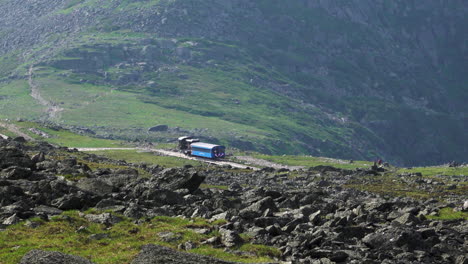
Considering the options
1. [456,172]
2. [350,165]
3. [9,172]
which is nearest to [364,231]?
[9,172]

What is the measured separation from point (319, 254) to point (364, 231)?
846 centimetres

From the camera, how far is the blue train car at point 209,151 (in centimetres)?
17300

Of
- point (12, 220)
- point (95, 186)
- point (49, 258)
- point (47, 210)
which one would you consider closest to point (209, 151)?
point (95, 186)

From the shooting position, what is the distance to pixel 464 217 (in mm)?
59281

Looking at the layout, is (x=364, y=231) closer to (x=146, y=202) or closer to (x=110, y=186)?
(x=146, y=202)

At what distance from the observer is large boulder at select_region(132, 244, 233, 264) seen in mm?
30359

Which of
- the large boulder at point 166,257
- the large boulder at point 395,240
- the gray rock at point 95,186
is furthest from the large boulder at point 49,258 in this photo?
the gray rock at point 95,186

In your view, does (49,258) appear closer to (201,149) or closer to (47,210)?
(47,210)

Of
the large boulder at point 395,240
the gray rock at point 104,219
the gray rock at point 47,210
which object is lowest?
the gray rock at point 47,210

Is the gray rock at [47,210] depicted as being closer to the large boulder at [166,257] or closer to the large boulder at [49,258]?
the large boulder at [49,258]

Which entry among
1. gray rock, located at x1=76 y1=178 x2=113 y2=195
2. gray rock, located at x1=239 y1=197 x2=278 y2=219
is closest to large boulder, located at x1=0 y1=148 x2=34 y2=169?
gray rock, located at x1=76 y1=178 x2=113 y2=195

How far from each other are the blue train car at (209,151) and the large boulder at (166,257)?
463ft

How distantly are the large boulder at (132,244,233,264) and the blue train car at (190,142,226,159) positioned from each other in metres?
141

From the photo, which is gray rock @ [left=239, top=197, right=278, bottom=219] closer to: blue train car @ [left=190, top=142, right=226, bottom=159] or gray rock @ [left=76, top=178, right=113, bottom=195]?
gray rock @ [left=76, top=178, right=113, bottom=195]
